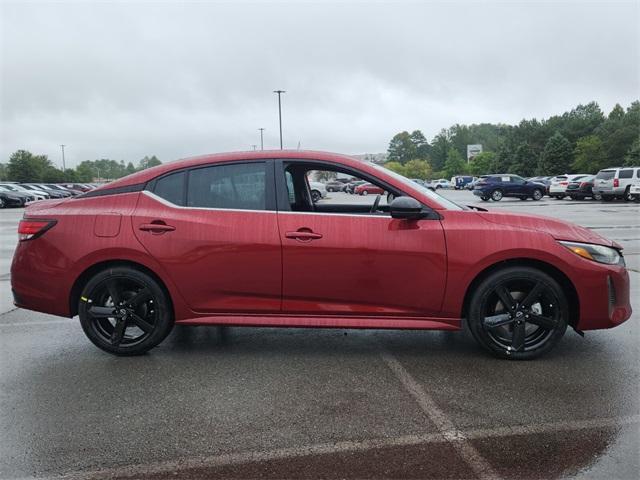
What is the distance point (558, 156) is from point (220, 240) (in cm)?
8416

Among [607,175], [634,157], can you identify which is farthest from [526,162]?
[607,175]

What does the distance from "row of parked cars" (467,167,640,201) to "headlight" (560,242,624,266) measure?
24379 mm

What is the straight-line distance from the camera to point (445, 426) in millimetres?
3076

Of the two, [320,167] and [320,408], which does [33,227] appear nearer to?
[320,167]

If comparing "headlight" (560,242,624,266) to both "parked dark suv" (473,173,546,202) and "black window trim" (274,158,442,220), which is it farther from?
"parked dark suv" (473,173,546,202)

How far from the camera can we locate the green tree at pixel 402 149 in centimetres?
17462

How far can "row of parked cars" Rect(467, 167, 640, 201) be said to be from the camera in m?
25.3

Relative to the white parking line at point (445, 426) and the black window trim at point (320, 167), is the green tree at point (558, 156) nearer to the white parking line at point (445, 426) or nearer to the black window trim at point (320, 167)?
the black window trim at point (320, 167)

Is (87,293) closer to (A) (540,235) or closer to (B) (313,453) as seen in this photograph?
(B) (313,453)

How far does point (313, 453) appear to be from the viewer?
2.79 m

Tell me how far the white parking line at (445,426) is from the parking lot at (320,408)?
0.01 m

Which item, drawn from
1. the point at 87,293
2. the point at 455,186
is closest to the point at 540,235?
the point at 87,293

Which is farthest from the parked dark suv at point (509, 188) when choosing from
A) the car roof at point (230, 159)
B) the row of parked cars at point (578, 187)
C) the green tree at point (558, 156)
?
the green tree at point (558, 156)

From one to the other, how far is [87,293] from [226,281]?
112 cm
